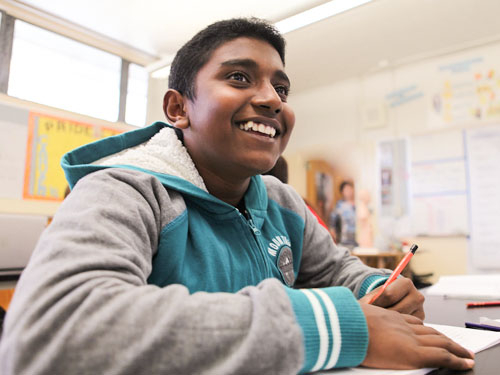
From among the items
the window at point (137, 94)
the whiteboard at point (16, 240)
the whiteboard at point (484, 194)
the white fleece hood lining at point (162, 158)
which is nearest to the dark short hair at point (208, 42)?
the white fleece hood lining at point (162, 158)

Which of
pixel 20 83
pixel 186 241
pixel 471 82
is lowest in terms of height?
pixel 186 241

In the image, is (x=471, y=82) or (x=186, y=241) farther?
(x=471, y=82)

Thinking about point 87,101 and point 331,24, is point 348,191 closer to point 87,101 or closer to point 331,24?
point 331,24

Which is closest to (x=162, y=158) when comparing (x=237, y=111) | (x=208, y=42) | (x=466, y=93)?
(x=237, y=111)

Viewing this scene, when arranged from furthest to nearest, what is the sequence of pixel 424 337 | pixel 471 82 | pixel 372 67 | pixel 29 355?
pixel 372 67, pixel 471 82, pixel 424 337, pixel 29 355

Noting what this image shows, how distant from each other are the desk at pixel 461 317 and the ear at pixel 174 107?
0.66m

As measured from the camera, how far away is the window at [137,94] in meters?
3.83

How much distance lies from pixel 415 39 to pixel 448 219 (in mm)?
1667

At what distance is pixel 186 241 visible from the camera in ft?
2.14

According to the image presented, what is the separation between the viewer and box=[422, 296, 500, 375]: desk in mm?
420

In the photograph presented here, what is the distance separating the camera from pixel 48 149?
2830mm

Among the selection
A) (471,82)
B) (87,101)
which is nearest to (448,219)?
(471,82)

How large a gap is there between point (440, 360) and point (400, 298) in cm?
25

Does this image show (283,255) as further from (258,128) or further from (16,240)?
(16,240)
